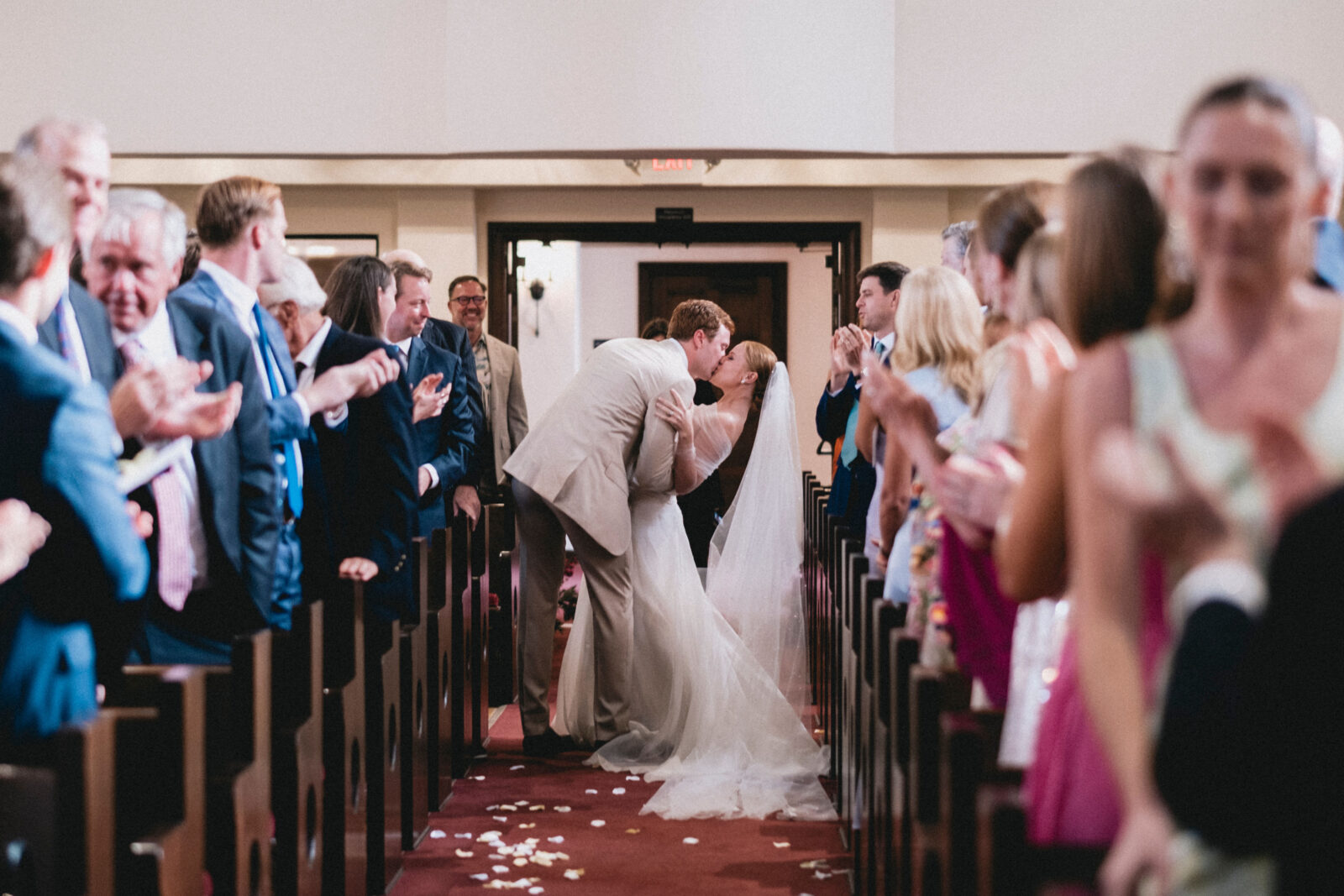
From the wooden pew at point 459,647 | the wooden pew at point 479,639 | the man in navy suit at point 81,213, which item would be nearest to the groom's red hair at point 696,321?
the wooden pew at point 479,639

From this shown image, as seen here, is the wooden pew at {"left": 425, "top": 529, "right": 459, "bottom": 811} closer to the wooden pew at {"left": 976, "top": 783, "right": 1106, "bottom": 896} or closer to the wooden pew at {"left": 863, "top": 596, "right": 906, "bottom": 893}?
the wooden pew at {"left": 863, "top": 596, "right": 906, "bottom": 893}

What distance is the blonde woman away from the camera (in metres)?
2.98

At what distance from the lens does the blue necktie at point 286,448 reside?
2959mm

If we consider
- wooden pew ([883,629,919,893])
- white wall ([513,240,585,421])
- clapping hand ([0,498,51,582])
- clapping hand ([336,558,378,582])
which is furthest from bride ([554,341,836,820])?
white wall ([513,240,585,421])

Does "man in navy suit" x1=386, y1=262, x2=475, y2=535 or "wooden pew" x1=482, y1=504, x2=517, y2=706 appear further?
"wooden pew" x1=482, y1=504, x2=517, y2=706

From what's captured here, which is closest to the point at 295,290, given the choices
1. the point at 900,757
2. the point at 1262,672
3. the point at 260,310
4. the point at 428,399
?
the point at 260,310

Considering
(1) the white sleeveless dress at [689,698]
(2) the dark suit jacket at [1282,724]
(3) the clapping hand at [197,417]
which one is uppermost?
(3) the clapping hand at [197,417]

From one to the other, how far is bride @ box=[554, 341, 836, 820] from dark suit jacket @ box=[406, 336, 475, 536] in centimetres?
67

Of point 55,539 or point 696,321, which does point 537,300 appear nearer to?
point 696,321

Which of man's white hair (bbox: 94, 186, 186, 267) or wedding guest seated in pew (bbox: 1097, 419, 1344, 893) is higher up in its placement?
man's white hair (bbox: 94, 186, 186, 267)

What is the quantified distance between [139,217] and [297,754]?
1107mm

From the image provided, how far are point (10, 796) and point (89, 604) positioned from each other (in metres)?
0.29

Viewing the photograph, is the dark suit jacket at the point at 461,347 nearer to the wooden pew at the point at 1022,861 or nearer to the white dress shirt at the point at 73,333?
the white dress shirt at the point at 73,333

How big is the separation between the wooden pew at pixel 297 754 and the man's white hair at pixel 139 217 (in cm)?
77
